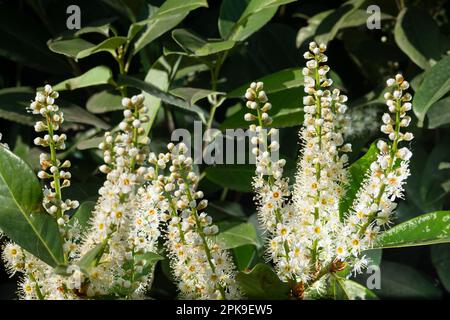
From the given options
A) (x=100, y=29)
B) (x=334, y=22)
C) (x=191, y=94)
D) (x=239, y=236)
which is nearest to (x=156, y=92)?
(x=191, y=94)

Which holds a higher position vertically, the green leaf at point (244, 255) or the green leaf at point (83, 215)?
the green leaf at point (83, 215)

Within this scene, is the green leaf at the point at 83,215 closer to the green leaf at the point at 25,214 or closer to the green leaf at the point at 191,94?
the green leaf at the point at 25,214

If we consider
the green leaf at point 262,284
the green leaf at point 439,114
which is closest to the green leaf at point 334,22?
the green leaf at point 439,114

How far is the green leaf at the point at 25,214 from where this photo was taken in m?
1.00

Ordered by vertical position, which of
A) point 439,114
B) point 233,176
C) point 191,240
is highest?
point 439,114

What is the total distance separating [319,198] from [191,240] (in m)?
0.19

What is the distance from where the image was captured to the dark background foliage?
1634mm

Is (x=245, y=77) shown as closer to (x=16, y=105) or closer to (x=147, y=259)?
(x=16, y=105)

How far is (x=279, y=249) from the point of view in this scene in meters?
1.05

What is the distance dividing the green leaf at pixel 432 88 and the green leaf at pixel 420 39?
6.8 inches

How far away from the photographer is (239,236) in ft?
4.75

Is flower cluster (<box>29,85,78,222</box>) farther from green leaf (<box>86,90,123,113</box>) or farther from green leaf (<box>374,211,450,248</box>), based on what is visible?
green leaf (<box>86,90,123,113</box>)

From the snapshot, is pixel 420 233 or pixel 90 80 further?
pixel 90 80
